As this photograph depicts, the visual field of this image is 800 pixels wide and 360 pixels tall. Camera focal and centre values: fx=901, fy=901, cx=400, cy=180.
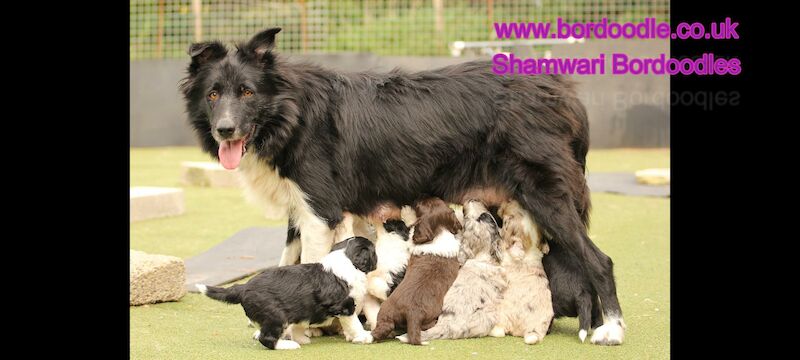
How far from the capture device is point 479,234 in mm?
5562

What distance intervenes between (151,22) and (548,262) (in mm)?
12772

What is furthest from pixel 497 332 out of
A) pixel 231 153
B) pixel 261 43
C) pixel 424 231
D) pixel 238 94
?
pixel 261 43

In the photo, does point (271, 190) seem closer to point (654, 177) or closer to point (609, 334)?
point (609, 334)

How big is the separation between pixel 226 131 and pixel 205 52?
56 cm

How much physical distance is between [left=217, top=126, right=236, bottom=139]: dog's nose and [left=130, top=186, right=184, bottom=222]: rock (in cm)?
474

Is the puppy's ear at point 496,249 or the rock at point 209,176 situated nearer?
the puppy's ear at point 496,249

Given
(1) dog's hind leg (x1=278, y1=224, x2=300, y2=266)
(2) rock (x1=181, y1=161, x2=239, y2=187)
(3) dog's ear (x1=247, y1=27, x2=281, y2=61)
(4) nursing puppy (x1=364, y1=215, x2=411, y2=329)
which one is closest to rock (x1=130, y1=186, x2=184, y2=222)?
(2) rock (x1=181, y1=161, x2=239, y2=187)

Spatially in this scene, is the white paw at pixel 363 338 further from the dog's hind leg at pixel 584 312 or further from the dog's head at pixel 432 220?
the dog's hind leg at pixel 584 312

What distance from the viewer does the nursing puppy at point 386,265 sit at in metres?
5.37

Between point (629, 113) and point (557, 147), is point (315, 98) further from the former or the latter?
point (629, 113)

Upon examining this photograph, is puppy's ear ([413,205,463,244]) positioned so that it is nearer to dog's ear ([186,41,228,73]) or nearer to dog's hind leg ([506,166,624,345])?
dog's hind leg ([506,166,624,345])

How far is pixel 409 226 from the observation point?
18.4 feet

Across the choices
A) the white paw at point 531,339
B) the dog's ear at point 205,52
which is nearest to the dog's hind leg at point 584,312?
the white paw at point 531,339

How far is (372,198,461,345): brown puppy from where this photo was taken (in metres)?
5.00
